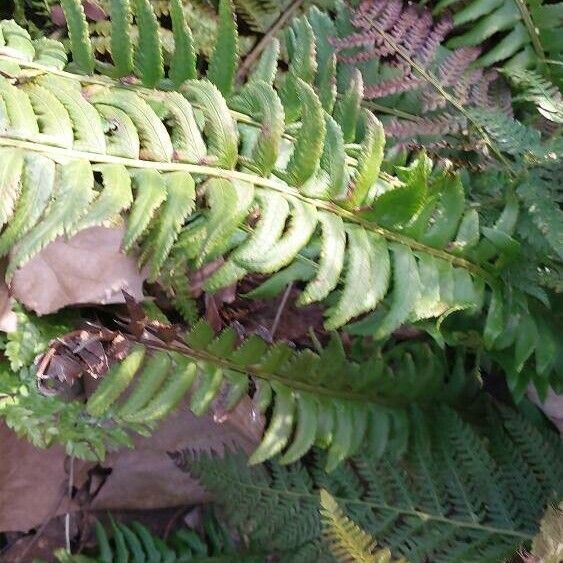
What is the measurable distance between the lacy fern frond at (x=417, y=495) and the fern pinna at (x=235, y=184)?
0.78 ft

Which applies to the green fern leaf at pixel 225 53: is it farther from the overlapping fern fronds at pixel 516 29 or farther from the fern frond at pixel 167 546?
the fern frond at pixel 167 546

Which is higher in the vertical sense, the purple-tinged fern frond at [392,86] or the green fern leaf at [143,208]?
the purple-tinged fern frond at [392,86]

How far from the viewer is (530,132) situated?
1.24m

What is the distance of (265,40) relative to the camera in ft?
4.93

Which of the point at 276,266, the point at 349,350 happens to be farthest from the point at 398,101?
the point at 276,266

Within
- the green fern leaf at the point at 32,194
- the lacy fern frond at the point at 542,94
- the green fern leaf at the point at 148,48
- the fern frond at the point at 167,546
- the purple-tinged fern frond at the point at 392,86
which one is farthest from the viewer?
the fern frond at the point at 167,546

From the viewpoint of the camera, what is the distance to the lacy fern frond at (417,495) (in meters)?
1.35

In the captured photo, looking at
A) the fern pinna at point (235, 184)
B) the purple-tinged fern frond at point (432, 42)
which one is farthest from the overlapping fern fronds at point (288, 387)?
the purple-tinged fern frond at point (432, 42)

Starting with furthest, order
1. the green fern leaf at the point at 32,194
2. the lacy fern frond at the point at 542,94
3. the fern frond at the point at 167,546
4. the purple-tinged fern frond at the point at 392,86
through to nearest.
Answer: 1. the fern frond at the point at 167,546
2. the purple-tinged fern frond at the point at 392,86
3. the lacy fern frond at the point at 542,94
4. the green fern leaf at the point at 32,194

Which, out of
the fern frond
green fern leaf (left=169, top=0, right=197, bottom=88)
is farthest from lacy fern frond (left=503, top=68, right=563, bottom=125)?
the fern frond

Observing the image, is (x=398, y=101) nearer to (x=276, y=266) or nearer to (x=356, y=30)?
(x=356, y=30)

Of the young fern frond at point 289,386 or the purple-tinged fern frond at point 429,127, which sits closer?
the young fern frond at point 289,386

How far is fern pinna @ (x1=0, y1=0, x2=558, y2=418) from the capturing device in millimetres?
917

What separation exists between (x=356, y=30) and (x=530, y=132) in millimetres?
389
